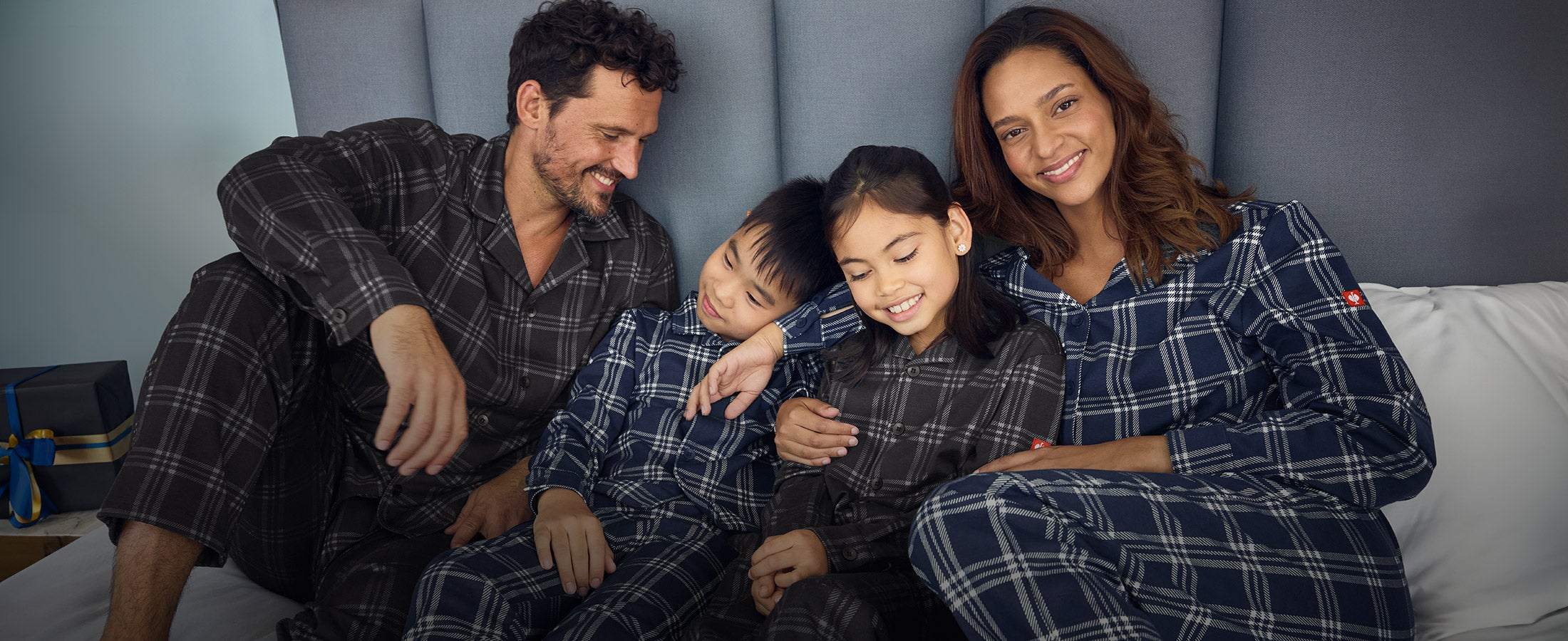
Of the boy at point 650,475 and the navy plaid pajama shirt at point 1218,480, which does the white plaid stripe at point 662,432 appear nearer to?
the boy at point 650,475

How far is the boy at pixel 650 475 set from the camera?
3.50 ft

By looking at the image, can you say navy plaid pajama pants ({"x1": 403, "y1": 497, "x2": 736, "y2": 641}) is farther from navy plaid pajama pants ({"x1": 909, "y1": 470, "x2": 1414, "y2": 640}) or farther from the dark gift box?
the dark gift box

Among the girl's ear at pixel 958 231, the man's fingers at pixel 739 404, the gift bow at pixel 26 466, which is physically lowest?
the gift bow at pixel 26 466

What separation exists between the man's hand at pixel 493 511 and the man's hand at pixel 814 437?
407 mm

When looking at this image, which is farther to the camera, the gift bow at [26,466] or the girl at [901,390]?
the gift bow at [26,466]

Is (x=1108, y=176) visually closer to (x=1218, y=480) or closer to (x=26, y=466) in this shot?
(x=1218, y=480)

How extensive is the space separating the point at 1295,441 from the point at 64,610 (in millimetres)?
1706

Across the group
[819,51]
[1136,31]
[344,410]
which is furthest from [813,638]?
[1136,31]

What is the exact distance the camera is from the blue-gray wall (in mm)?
2033

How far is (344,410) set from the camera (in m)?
1.39

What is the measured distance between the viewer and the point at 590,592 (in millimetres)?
1145

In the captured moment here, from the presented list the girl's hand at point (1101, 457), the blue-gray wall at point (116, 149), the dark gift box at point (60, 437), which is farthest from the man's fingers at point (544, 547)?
the blue-gray wall at point (116, 149)

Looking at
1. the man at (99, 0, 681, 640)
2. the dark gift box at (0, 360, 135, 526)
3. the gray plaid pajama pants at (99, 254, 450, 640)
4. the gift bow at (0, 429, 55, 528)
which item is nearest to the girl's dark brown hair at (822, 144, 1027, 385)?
the man at (99, 0, 681, 640)

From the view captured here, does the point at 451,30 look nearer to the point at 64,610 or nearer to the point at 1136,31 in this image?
the point at 64,610
